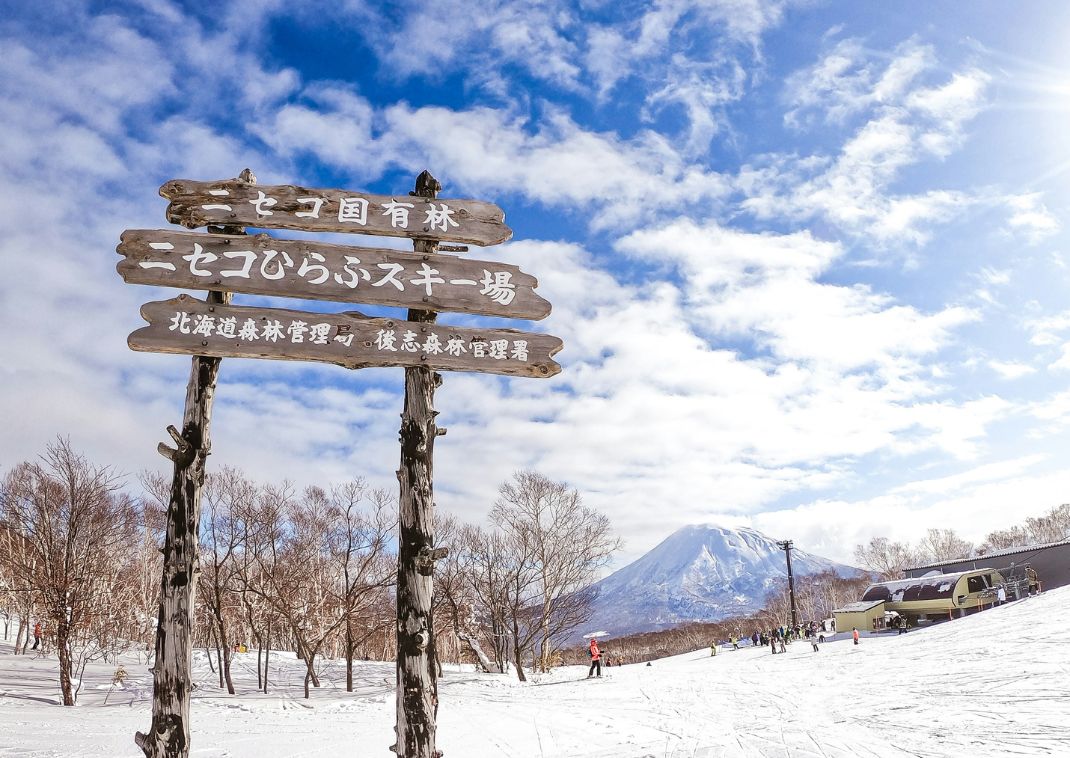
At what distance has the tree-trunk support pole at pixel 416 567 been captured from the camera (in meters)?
5.45

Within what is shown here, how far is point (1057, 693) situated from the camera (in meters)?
10.6

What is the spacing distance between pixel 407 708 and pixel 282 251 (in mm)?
4596

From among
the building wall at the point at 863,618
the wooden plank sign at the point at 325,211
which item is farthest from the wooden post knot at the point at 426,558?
the building wall at the point at 863,618

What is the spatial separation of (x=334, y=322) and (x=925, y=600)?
45928 millimetres

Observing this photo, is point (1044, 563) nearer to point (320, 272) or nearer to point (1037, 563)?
point (1037, 563)

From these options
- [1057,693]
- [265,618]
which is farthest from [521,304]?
[265,618]

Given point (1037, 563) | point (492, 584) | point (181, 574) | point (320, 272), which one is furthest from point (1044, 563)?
point (181, 574)

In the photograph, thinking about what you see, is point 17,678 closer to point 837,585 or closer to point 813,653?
point 813,653

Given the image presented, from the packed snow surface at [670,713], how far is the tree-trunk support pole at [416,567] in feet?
14.1

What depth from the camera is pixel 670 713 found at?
503 inches

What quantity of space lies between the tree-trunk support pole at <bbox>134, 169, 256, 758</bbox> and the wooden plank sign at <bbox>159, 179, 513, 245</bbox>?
3.09 ft

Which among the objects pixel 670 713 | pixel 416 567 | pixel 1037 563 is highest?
pixel 416 567

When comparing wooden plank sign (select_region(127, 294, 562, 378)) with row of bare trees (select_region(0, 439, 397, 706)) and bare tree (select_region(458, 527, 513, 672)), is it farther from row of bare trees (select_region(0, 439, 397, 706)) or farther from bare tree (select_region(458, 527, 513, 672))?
bare tree (select_region(458, 527, 513, 672))

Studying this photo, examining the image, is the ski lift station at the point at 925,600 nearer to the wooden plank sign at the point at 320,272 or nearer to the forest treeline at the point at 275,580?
the forest treeline at the point at 275,580
